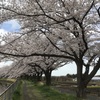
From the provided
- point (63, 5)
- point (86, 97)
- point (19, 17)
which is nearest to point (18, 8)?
point (19, 17)

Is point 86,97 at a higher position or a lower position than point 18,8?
lower

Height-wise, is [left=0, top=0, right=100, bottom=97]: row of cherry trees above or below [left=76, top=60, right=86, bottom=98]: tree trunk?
above

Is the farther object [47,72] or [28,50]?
[47,72]

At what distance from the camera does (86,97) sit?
19.4 m

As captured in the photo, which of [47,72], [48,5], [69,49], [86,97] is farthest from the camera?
Answer: [47,72]

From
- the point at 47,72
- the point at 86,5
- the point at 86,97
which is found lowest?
the point at 86,97

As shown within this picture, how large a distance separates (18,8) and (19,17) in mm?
888

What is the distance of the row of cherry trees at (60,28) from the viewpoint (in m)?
15.0

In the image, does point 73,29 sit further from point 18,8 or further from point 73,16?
point 18,8

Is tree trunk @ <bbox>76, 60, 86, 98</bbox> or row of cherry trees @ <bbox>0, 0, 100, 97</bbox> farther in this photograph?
tree trunk @ <bbox>76, 60, 86, 98</bbox>

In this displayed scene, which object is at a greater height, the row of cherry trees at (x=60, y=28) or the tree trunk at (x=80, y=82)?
the row of cherry trees at (x=60, y=28)

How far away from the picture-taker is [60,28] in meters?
18.8

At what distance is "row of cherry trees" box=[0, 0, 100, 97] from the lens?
15.0 metres

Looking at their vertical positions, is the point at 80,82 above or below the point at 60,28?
below
